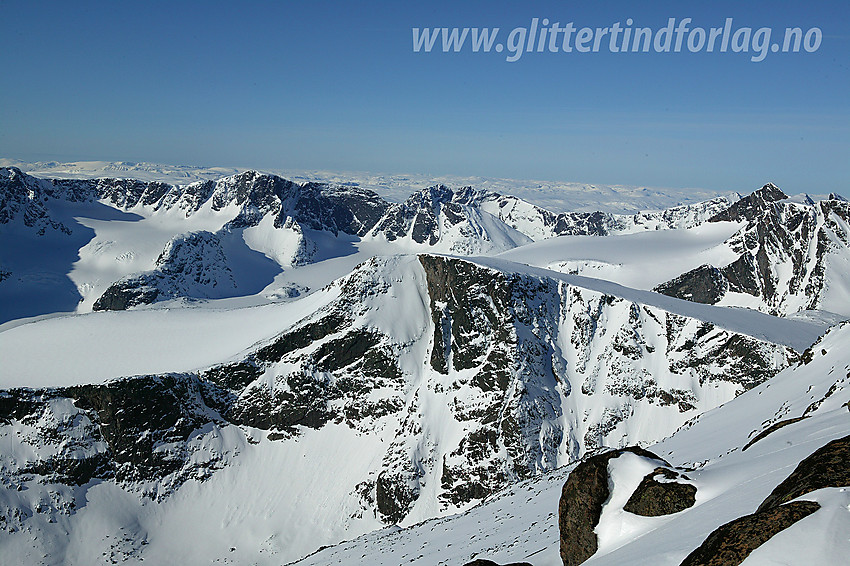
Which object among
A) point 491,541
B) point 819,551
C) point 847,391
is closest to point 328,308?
point 491,541

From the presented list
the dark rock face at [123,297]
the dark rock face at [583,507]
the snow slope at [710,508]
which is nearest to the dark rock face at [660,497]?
the snow slope at [710,508]

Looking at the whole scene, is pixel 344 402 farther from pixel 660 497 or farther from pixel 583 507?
pixel 660 497

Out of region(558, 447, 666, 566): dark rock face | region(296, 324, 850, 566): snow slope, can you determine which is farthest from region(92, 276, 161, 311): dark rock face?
region(558, 447, 666, 566): dark rock face

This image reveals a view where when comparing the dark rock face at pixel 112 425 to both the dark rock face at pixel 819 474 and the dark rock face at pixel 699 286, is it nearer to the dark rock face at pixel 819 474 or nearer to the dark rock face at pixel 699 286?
the dark rock face at pixel 819 474

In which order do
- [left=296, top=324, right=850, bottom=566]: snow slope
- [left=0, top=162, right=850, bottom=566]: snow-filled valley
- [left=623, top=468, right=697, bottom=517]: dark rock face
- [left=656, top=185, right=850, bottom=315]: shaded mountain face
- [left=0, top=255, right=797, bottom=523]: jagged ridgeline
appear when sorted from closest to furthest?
[left=296, top=324, right=850, bottom=566]: snow slope < [left=623, top=468, right=697, bottom=517]: dark rock face < [left=0, top=162, right=850, bottom=566]: snow-filled valley < [left=0, top=255, right=797, bottom=523]: jagged ridgeline < [left=656, top=185, right=850, bottom=315]: shaded mountain face

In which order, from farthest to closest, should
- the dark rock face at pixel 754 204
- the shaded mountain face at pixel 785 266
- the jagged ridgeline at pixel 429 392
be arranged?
1. the dark rock face at pixel 754 204
2. the shaded mountain face at pixel 785 266
3. the jagged ridgeline at pixel 429 392

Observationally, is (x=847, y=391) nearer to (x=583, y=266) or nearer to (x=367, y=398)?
(x=367, y=398)

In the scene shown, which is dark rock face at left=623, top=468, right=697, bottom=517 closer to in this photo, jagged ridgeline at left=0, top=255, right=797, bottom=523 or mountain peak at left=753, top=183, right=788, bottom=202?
jagged ridgeline at left=0, top=255, right=797, bottom=523
